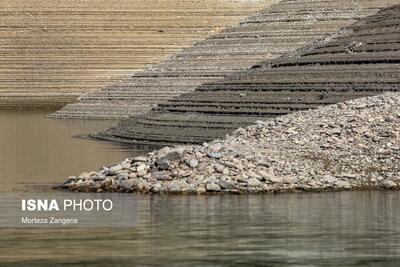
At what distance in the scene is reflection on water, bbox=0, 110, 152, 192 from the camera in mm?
27047

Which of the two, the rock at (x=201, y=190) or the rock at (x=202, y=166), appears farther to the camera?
the rock at (x=202, y=166)

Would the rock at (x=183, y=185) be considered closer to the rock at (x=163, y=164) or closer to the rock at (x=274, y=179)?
the rock at (x=163, y=164)

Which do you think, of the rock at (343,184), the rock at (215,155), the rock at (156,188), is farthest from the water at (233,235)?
the rock at (215,155)

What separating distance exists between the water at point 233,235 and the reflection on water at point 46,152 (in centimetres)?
251

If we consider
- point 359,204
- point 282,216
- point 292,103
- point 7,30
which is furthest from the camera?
point 7,30

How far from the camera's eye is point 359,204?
20.4 meters

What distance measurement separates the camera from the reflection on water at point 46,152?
27047 mm

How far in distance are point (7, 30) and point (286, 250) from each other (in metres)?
63.0

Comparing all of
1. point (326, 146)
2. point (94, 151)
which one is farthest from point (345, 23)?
point (326, 146)

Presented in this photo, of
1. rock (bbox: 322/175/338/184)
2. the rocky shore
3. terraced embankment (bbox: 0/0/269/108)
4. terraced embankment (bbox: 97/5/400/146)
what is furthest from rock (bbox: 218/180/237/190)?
terraced embankment (bbox: 0/0/269/108)

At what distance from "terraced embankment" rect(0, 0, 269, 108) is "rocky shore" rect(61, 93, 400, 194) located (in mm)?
47074

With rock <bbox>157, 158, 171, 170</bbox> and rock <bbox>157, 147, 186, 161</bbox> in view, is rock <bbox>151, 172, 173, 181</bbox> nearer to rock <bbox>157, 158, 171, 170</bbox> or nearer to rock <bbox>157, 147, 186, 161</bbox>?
rock <bbox>157, 158, 171, 170</bbox>

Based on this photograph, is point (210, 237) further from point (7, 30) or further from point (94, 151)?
point (7, 30)

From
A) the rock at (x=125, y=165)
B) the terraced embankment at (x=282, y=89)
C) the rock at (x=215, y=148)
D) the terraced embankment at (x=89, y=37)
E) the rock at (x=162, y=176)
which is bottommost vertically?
the rock at (x=162, y=176)
